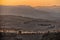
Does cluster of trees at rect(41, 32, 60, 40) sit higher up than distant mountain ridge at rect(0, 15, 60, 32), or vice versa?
distant mountain ridge at rect(0, 15, 60, 32)

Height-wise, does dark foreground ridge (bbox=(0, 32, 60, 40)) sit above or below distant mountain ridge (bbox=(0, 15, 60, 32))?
below

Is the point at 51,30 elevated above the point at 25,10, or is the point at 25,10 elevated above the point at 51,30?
the point at 25,10

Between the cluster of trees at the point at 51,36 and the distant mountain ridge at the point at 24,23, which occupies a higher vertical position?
the distant mountain ridge at the point at 24,23

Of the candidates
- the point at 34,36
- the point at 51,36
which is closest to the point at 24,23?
the point at 34,36

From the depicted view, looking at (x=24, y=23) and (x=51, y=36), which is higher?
(x=24, y=23)

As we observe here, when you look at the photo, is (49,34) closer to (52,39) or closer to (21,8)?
(52,39)

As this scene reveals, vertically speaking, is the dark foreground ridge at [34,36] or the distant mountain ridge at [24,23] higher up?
the distant mountain ridge at [24,23]

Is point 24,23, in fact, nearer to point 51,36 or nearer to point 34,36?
point 34,36

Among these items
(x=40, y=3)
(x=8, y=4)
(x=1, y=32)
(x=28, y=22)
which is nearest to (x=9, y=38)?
(x=1, y=32)

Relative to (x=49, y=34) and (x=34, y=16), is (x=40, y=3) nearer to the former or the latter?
(x=34, y=16)

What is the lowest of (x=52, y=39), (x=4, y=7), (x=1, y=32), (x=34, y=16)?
(x=52, y=39)
